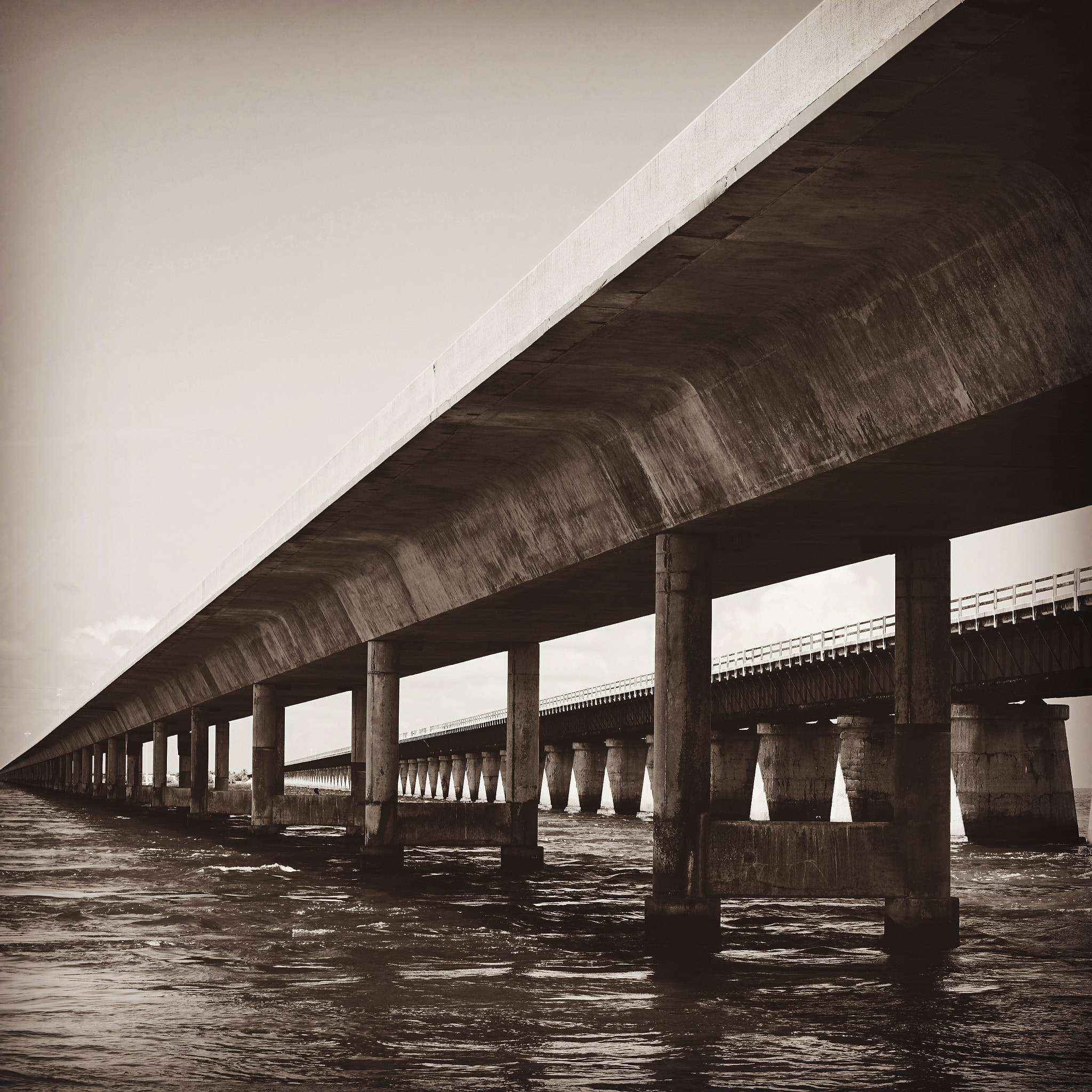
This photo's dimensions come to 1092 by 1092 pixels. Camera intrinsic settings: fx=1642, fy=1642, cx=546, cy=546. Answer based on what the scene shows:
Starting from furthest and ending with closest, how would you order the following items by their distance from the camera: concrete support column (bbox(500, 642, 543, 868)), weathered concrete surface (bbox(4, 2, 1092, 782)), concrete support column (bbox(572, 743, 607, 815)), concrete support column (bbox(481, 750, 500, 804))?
concrete support column (bbox(481, 750, 500, 804))
concrete support column (bbox(572, 743, 607, 815))
concrete support column (bbox(500, 642, 543, 868))
weathered concrete surface (bbox(4, 2, 1092, 782))

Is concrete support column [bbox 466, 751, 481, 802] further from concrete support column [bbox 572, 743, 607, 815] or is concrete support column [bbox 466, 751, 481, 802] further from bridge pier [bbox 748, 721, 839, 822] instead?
bridge pier [bbox 748, 721, 839, 822]

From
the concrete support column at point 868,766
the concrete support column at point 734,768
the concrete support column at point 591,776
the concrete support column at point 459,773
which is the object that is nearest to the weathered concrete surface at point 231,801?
the concrete support column at point 868,766

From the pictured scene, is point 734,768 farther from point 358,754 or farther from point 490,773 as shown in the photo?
point 490,773

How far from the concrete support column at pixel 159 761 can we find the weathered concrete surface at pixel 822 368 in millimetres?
54977

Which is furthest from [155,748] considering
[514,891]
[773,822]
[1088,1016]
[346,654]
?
[1088,1016]

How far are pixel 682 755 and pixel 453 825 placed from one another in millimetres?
18240

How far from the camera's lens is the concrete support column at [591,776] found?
11262 cm

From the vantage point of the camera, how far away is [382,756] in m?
37.8

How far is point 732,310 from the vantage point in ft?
53.3

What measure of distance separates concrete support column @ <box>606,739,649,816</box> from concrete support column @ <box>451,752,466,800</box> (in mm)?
47583

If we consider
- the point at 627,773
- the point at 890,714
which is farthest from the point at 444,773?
the point at 890,714

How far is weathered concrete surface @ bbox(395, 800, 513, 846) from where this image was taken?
124ft

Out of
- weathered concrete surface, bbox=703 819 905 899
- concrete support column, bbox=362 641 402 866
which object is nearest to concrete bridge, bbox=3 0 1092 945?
weathered concrete surface, bbox=703 819 905 899

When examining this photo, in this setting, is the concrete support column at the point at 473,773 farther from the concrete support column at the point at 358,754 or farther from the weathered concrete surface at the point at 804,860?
the weathered concrete surface at the point at 804,860
